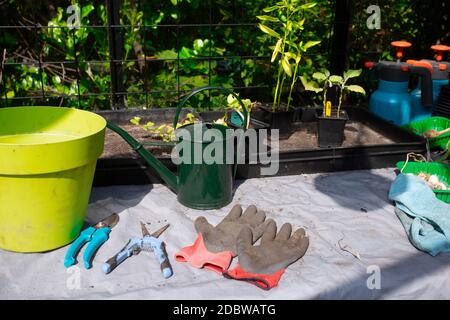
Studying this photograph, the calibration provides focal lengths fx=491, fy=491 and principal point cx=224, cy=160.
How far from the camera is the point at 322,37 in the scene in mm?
3611

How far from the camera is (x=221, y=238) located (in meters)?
1.84

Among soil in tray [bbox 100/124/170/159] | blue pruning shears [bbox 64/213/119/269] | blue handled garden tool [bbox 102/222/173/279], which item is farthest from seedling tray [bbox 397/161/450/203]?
blue pruning shears [bbox 64/213/119/269]

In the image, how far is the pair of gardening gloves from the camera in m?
1.68

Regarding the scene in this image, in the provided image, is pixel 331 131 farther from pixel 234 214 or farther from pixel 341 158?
pixel 234 214

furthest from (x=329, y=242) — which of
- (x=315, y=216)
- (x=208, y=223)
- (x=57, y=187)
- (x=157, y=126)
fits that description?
(x=157, y=126)

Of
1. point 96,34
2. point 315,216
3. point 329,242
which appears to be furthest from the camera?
point 96,34

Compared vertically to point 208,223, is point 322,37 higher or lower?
higher

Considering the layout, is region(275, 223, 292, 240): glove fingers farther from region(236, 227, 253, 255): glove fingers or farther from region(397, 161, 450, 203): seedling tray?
region(397, 161, 450, 203): seedling tray

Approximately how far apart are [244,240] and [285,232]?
198 millimetres

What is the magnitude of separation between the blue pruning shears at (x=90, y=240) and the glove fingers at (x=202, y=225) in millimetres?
327

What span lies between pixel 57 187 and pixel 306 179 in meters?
1.27
